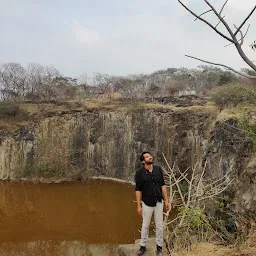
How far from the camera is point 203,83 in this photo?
3312 centimetres

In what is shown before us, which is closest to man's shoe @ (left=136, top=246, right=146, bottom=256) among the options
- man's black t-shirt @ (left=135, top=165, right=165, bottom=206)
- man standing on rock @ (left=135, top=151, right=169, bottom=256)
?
man standing on rock @ (left=135, top=151, right=169, bottom=256)

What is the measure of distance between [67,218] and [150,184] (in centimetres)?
1161

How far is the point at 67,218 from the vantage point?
615 inches

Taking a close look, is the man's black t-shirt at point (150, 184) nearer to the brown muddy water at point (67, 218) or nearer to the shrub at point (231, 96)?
the brown muddy water at point (67, 218)

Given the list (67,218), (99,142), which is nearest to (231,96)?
(67,218)

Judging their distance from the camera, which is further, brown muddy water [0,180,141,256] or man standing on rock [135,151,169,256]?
brown muddy water [0,180,141,256]

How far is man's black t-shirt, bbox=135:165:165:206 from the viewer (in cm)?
490

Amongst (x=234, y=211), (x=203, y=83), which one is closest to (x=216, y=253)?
(x=234, y=211)

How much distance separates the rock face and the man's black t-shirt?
14.3 metres

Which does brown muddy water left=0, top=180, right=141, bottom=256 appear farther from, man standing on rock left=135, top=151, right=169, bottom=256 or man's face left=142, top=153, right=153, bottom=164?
man's face left=142, top=153, right=153, bottom=164

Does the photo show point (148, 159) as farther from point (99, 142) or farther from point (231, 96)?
point (99, 142)

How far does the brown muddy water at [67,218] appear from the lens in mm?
12656

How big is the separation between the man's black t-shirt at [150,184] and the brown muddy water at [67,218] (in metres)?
7.60

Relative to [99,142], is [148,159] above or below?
above
